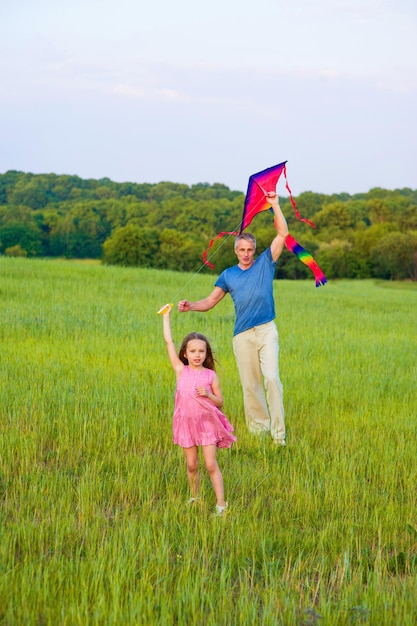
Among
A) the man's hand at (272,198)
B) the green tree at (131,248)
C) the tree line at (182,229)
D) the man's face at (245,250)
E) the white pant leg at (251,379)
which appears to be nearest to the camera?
the man's hand at (272,198)

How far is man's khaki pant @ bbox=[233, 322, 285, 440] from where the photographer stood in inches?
280

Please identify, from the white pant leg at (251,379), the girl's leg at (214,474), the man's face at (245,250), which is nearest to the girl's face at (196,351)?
the girl's leg at (214,474)

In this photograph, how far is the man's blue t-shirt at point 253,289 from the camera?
7.10 m

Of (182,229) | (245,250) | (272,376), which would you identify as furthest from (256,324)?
(182,229)

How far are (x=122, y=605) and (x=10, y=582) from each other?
1.91ft

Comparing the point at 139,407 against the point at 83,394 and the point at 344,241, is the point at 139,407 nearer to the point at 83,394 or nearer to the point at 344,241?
the point at 83,394

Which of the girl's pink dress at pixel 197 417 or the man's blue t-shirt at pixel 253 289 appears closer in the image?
the girl's pink dress at pixel 197 417

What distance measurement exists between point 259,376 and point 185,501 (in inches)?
93.5

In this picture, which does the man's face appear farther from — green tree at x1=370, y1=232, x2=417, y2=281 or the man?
green tree at x1=370, y1=232, x2=417, y2=281

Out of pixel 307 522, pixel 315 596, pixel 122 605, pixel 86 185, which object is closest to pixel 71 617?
pixel 122 605

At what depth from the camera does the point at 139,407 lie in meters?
8.04

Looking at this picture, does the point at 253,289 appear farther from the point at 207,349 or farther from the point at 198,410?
the point at 198,410

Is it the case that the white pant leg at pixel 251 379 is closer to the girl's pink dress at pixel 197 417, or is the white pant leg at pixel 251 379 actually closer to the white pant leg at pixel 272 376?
the white pant leg at pixel 272 376

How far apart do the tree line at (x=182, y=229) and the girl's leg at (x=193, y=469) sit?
5105 cm
